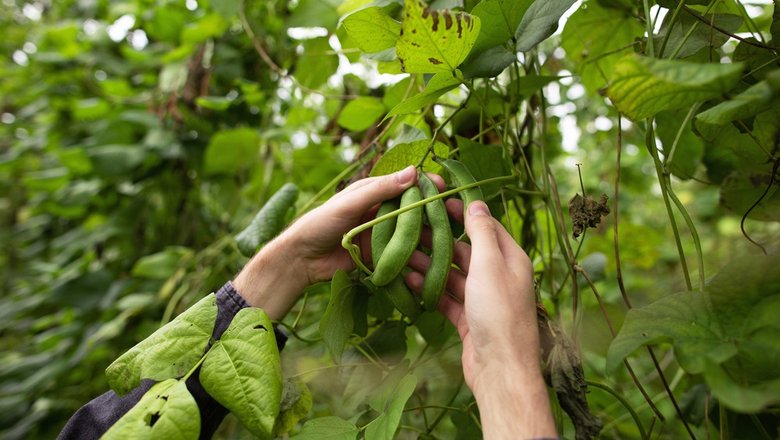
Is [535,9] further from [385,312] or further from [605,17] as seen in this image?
[385,312]

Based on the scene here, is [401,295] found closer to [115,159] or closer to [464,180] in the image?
[464,180]

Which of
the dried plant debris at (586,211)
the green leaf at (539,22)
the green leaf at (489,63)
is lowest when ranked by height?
the dried plant debris at (586,211)

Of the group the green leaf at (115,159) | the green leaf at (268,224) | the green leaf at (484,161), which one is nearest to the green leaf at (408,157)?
the green leaf at (484,161)

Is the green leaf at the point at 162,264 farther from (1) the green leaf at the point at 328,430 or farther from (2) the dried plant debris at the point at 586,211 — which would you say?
(2) the dried plant debris at the point at 586,211

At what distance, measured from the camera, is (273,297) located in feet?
3.20

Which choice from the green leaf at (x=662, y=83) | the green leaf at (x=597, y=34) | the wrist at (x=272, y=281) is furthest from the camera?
the green leaf at (x=597, y=34)

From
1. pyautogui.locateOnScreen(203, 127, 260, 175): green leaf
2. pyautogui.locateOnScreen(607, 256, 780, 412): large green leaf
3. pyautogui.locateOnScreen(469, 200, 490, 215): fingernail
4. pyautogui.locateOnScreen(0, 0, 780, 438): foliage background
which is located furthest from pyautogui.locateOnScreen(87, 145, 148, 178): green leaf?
pyautogui.locateOnScreen(607, 256, 780, 412): large green leaf

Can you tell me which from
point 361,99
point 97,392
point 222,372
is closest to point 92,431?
point 222,372

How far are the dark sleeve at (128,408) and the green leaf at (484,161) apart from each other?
0.47 m

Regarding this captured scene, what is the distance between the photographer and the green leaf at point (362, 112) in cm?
123

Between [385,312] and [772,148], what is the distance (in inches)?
26.4

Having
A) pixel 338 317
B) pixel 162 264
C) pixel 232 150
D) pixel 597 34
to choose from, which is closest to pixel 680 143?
pixel 597 34

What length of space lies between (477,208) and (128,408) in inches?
25.4

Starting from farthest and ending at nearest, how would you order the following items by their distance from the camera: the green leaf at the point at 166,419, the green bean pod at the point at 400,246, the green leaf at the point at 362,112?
the green leaf at the point at 362,112, the green bean pod at the point at 400,246, the green leaf at the point at 166,419
